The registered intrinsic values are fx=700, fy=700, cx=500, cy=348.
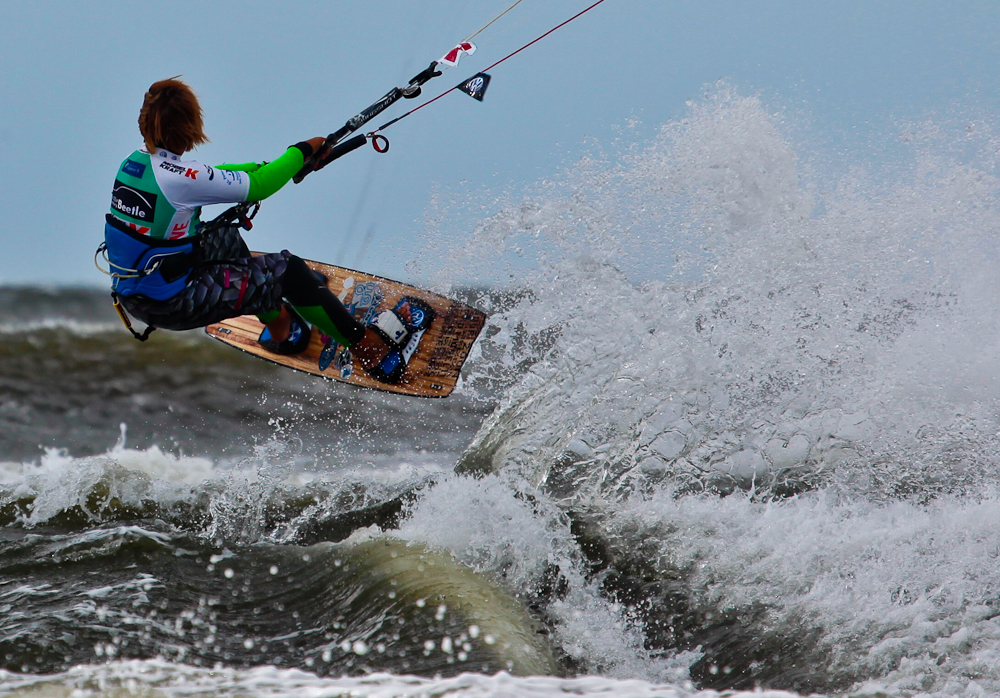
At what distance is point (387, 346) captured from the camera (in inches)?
181

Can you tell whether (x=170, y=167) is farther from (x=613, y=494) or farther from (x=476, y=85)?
(x=613, y=494)

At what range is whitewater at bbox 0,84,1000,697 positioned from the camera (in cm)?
255

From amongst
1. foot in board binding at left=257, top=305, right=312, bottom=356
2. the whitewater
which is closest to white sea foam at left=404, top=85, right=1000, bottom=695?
the whitewater

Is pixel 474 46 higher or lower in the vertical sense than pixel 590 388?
higher

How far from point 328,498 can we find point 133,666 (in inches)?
71.6

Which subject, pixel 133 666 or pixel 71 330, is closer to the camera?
pixel 133 666

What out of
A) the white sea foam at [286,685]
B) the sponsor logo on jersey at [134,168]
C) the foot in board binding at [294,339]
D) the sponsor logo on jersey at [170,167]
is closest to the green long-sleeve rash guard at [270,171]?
the sponsor logo on jersey at [170,167]

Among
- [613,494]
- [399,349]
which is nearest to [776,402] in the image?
[613,494]

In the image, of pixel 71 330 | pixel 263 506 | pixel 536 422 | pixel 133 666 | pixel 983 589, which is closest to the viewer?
pixel 133 666

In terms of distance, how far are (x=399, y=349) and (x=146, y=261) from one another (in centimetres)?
165

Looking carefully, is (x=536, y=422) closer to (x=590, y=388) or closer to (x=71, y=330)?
(x=590, y=388)

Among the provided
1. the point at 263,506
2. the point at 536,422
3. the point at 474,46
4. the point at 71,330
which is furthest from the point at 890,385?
the point at 71,330

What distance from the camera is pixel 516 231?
4.96 metres

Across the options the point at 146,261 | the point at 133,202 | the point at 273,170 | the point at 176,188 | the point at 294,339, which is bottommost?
the point at 294,339
